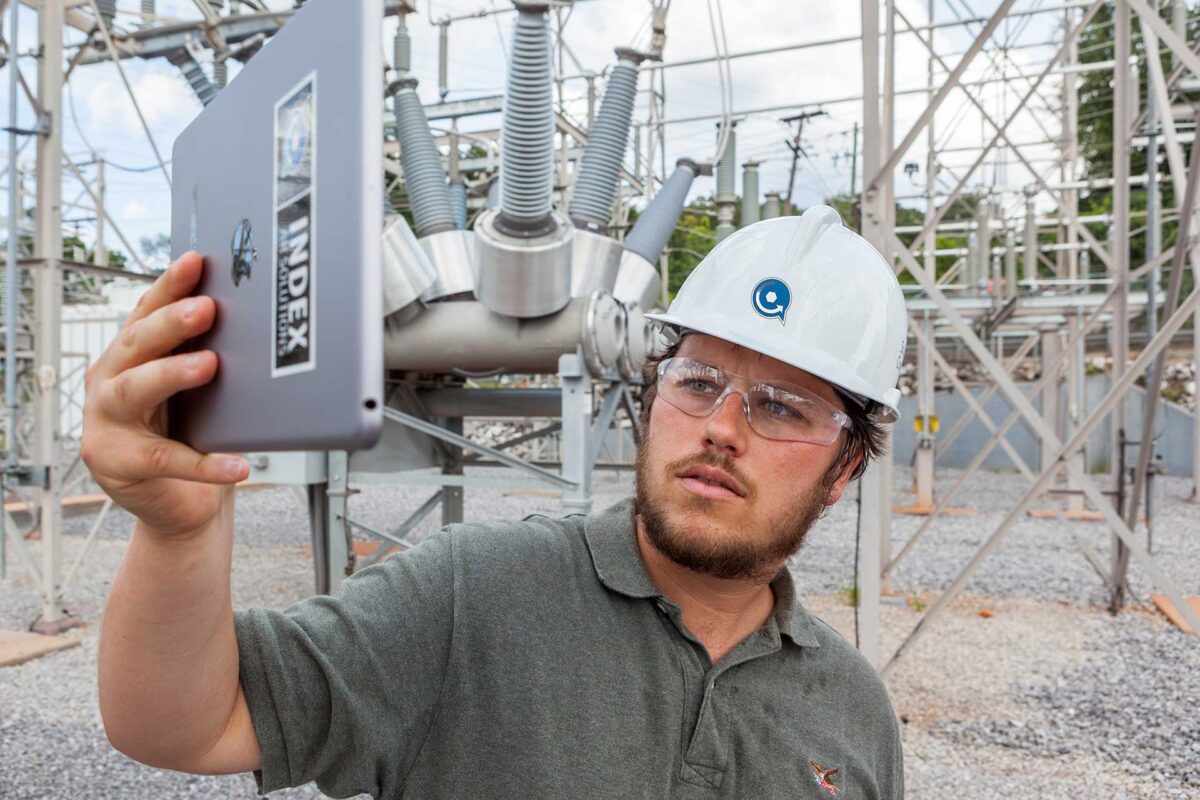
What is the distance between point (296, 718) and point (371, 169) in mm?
629

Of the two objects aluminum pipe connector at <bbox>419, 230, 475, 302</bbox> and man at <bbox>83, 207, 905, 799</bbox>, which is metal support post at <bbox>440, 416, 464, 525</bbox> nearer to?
aluminum pipe connector at <bbox>419, 230, 475, 302</bbox>

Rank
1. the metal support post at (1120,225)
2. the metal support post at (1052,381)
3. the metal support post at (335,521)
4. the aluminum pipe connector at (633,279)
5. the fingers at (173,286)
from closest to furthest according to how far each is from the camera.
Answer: the fingers at (173,286)
the metal support post at (335,521)
the aluminum pipe connector at (633,279)
the metal support post at (1120,225)
the metal support post at (1052,381)

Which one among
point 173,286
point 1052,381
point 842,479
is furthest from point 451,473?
point 1052,381

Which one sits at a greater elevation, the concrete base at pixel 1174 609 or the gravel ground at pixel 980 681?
the concrete base at pixel 1174 609

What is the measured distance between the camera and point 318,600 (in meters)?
1.04

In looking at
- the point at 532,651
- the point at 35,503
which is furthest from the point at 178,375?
the point at 35,503

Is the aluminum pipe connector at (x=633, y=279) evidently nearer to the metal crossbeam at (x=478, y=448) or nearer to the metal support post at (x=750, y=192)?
the metal crossbeam at (x=478, y=448)

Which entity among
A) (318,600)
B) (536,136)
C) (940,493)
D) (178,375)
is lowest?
(940,493)

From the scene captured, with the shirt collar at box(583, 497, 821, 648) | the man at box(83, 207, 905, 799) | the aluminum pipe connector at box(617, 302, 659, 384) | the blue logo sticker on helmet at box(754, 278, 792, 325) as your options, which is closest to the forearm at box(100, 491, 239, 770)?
the man at box(83, 207, 905, 799)

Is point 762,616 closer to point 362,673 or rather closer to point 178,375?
point 362,673

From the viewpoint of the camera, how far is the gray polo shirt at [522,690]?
0.97 meters

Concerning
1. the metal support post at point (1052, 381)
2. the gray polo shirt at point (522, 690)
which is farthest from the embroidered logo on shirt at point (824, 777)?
the metal support post at point (1052, 381)

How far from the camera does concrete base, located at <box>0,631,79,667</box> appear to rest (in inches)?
185

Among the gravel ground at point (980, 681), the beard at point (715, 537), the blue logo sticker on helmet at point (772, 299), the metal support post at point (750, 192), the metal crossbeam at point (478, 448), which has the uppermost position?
the metal support post at point (750, 192)
